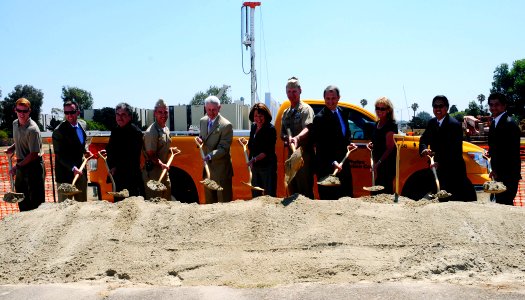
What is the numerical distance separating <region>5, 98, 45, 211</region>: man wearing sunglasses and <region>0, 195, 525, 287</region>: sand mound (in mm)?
1400

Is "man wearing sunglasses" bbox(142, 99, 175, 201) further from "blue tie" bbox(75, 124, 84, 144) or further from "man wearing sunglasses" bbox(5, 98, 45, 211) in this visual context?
"man wearing sunglasses" bbox(5, 98, 45, 211)

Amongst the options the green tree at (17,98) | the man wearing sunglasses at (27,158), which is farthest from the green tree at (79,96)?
the man wearing sunglasses at (27,158)

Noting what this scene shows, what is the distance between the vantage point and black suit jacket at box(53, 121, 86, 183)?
6984 millimetres

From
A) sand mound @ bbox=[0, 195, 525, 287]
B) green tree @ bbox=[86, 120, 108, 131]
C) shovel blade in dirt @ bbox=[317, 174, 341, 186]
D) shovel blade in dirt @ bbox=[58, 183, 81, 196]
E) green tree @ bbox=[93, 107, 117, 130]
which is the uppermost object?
green tree @ bbox=[93, 107, 117, 130]

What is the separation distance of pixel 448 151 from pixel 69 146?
4.69 metres

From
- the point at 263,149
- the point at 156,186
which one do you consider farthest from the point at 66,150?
the point at 263,149

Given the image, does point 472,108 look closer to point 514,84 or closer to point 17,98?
point 514,84

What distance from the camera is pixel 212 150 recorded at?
7.10m

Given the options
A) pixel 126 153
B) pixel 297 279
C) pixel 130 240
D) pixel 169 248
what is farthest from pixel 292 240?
pixel 126 153

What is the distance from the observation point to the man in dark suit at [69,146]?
275 inches

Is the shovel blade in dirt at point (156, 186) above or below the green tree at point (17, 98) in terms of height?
below

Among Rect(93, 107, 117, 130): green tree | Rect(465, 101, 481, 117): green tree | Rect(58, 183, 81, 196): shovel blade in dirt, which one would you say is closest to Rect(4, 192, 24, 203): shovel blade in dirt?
Rect(58, 183, 81, 196): shovel blade in dirt

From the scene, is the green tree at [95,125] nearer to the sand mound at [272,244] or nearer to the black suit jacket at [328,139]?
the black suit jacket at [328,139]

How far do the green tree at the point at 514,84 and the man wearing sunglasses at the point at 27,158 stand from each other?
2326 inches
